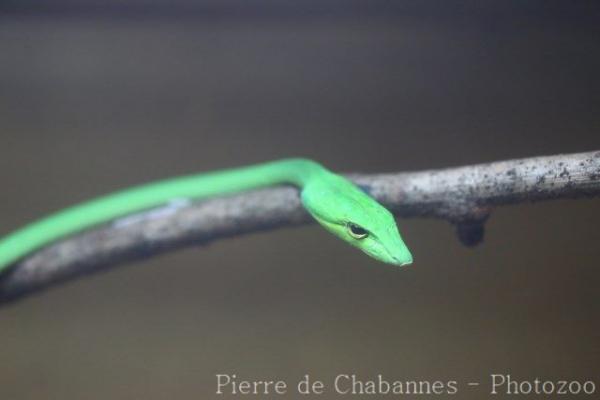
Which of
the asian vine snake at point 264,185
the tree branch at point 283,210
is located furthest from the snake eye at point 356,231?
the tree branch at point 283,210

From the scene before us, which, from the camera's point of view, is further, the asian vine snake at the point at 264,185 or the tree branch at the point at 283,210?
the asian vine snake at the point at 264,185

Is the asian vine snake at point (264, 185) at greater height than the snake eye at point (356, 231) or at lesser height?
greater

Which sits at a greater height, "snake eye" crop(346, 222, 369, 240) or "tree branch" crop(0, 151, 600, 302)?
"tree branch" crop(0, 151, 600, 302)

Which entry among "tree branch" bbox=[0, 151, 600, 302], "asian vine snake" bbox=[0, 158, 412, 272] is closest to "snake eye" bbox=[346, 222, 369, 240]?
"asian vine snake" bbox=[0, 158, 412, 272]

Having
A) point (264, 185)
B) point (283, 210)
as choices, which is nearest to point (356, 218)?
point (283, 210)

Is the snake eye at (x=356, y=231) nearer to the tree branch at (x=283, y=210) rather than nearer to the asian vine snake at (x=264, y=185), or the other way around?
the asian vine snake at (x=264, y=185)

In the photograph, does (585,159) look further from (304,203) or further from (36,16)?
(36,16)

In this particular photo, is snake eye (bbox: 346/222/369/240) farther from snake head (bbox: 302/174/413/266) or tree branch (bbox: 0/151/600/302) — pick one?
tree branch (bbox: 0/151/600/302)
